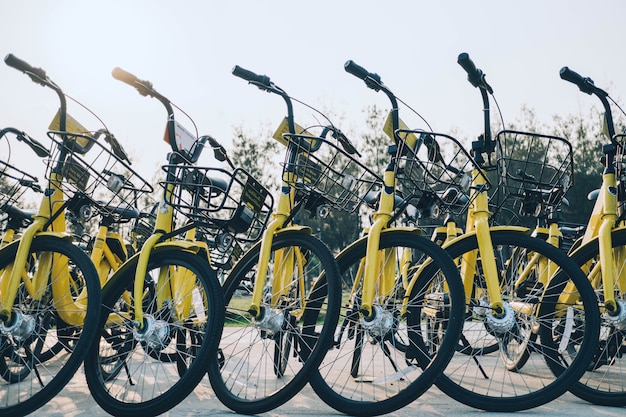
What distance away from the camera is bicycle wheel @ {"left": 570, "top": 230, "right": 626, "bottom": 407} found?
2.72 metres

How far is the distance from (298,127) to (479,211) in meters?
1.15

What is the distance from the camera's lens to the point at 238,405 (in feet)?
8.63

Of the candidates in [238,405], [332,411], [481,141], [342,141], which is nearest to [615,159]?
[481,141]

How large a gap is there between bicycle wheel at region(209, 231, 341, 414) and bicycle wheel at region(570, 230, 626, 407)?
1201mm

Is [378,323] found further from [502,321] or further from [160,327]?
[160,327]

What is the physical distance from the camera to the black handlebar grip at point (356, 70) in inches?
121

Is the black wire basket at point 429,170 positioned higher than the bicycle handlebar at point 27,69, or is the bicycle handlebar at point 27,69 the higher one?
the bicycle handlebar at point 27,69

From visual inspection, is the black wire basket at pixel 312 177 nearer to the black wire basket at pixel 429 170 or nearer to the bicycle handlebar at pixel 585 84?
the black wire basket at pixel 429 170

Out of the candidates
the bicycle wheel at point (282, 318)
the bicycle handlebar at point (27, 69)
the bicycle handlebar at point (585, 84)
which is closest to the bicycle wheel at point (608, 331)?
the bicycle handlebar at point (585, 84)

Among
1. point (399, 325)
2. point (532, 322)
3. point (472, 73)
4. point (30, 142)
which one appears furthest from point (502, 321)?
point (30, 142)

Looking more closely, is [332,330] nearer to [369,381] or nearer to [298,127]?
[369,381]

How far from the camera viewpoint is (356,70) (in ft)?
10.1

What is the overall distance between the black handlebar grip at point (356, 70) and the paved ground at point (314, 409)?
5.31 ft

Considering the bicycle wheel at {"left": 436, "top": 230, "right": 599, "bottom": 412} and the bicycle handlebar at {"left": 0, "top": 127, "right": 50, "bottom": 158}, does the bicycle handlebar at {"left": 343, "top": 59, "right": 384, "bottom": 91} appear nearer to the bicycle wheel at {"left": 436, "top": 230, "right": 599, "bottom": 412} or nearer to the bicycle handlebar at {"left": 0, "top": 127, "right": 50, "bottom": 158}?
the bicycle wheel at {"left": 436, "top": 230, "right": 599, "bottom": 412}
